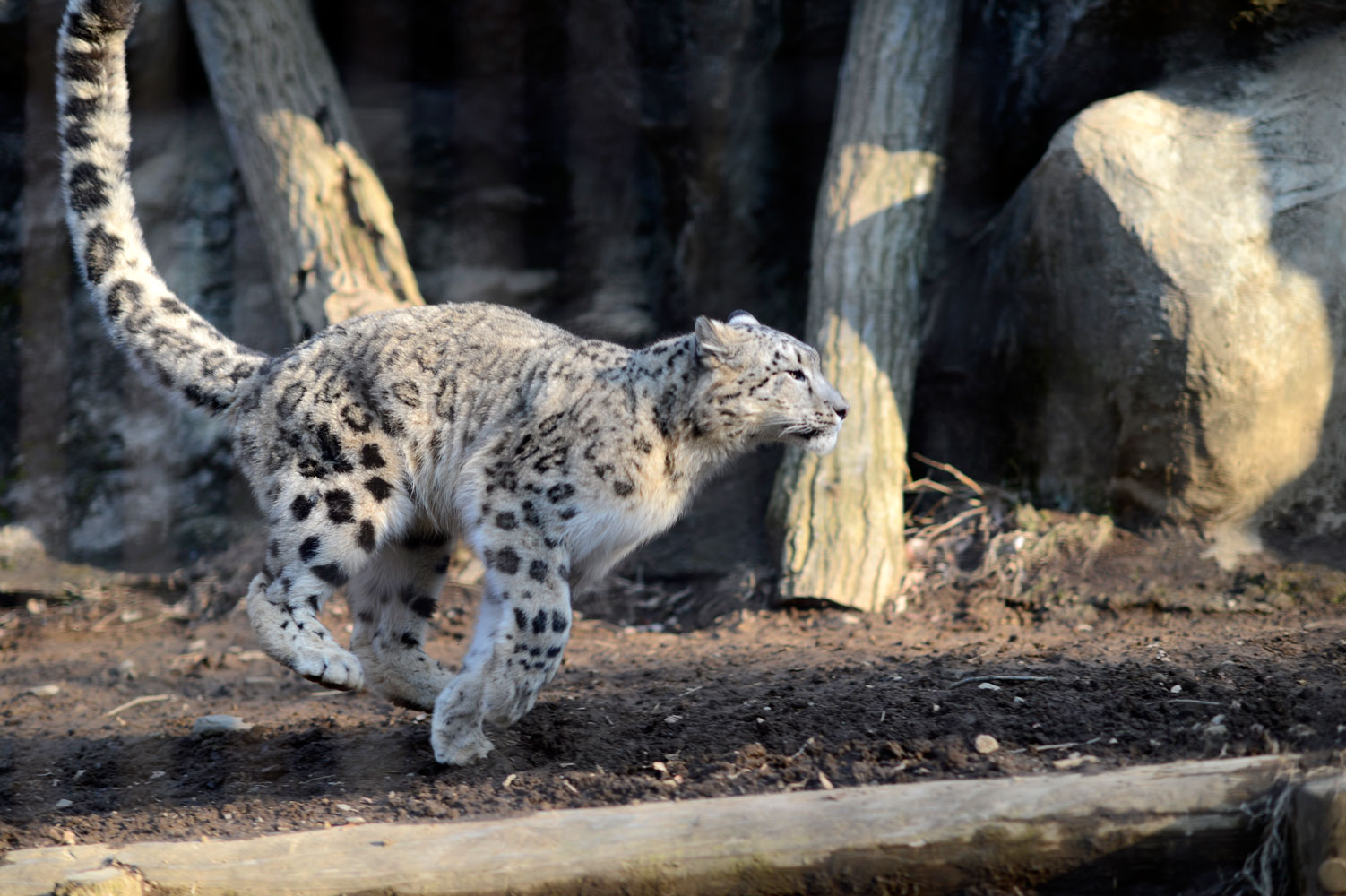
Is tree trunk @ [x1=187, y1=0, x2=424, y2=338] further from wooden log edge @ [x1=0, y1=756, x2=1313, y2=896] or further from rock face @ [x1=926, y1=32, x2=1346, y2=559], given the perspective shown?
wooden log edge @ [x1=0, y1=756, x2=1313, y2=896]

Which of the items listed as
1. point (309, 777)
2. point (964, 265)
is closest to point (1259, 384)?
point (964, 265)

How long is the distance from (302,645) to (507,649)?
0.79 metres

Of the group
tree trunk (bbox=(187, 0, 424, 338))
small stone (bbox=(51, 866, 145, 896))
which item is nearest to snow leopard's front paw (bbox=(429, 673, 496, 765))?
small stone (bbox=(51, 866, 145, 896))

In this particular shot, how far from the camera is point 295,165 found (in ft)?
22.1

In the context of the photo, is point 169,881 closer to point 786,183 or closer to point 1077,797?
point 1077,797

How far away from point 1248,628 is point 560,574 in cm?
300

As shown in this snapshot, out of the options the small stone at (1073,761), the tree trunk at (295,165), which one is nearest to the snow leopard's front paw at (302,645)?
the small stone at (1073,761)

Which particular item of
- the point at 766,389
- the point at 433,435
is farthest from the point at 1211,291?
the point at 433,435

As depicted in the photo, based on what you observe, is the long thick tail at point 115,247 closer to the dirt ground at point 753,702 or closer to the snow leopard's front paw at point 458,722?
the dirt ground at point 753,702

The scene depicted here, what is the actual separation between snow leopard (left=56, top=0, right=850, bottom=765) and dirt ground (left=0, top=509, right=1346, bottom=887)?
1.21 ft

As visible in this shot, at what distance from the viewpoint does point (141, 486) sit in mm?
7797

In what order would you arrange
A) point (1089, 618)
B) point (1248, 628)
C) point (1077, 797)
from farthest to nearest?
point (1089, 618)
point (1248, 628)
point (1077, 797)

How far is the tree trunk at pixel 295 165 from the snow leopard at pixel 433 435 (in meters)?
1.73

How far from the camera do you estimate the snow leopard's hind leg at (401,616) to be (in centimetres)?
478
